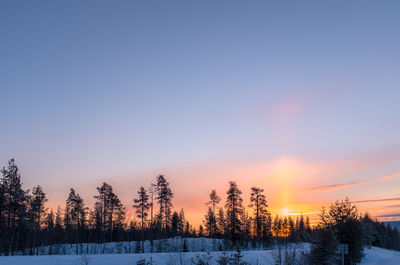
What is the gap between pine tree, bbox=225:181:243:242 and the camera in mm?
61938

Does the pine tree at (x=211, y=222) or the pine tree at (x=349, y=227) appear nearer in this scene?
the pine tree at (x=349, y=227)

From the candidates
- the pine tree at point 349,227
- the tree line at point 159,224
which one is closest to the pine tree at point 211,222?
the tree line at point 159,224

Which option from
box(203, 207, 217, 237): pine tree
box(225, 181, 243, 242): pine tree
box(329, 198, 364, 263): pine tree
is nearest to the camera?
box(329, 198, 364, 263): pine tree

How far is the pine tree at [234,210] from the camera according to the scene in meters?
61.9

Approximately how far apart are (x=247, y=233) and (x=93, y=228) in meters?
38.8

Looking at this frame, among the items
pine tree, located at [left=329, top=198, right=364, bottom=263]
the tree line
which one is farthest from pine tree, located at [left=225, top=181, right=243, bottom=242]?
pine tree, located at [left=329, top=198, right=364, bottom=263]

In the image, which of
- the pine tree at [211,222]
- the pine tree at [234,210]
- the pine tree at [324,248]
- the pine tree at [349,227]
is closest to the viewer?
the pine tree at [324,248]

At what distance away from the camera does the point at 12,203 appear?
147 feet

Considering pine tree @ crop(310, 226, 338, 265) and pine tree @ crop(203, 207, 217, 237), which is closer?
pine tree @ crop(310, 226, 338, 265)

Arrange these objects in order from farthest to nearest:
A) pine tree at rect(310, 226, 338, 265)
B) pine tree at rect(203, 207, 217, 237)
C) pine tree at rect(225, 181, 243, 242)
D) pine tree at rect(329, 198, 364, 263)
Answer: pine tree at rect(203, 207, 217, 237)
pine tree at rect(225, 181, 243, 242)
pine tree at rect(329, 198, 364, 263)
pine tree at rect(310, 226, 338, 265)

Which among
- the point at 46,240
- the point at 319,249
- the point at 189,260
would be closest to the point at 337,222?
the point at 319,249

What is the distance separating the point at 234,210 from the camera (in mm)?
63469

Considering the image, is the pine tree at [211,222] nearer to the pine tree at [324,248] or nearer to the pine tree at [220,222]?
the pine tree at [220,222]

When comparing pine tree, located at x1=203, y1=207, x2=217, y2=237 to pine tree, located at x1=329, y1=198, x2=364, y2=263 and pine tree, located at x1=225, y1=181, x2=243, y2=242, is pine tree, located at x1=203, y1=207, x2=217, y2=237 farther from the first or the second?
pine tree, located at x1=329, y1=198, x2=364, y2=263
